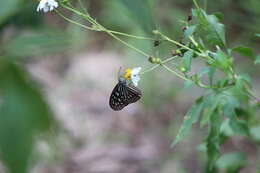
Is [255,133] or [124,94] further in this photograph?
[255,133]

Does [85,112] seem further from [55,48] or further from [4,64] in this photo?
[4,64]

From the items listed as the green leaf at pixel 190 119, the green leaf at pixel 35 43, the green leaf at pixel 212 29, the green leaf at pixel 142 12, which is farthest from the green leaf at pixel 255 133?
the green leaf at pixel 35 43

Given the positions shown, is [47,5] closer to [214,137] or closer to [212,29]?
[212,29]

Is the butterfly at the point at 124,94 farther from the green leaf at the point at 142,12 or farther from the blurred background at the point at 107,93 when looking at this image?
the blurred background at the point at 107,93

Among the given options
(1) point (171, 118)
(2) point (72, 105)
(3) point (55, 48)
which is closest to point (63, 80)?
(2) point (72, 105)

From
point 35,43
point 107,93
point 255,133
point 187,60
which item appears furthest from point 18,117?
point 107,93

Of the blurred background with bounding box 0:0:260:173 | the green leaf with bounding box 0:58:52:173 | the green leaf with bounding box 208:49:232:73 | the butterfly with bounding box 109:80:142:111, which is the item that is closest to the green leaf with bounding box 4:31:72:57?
the blurred background with bounding box 0:0:260:173
